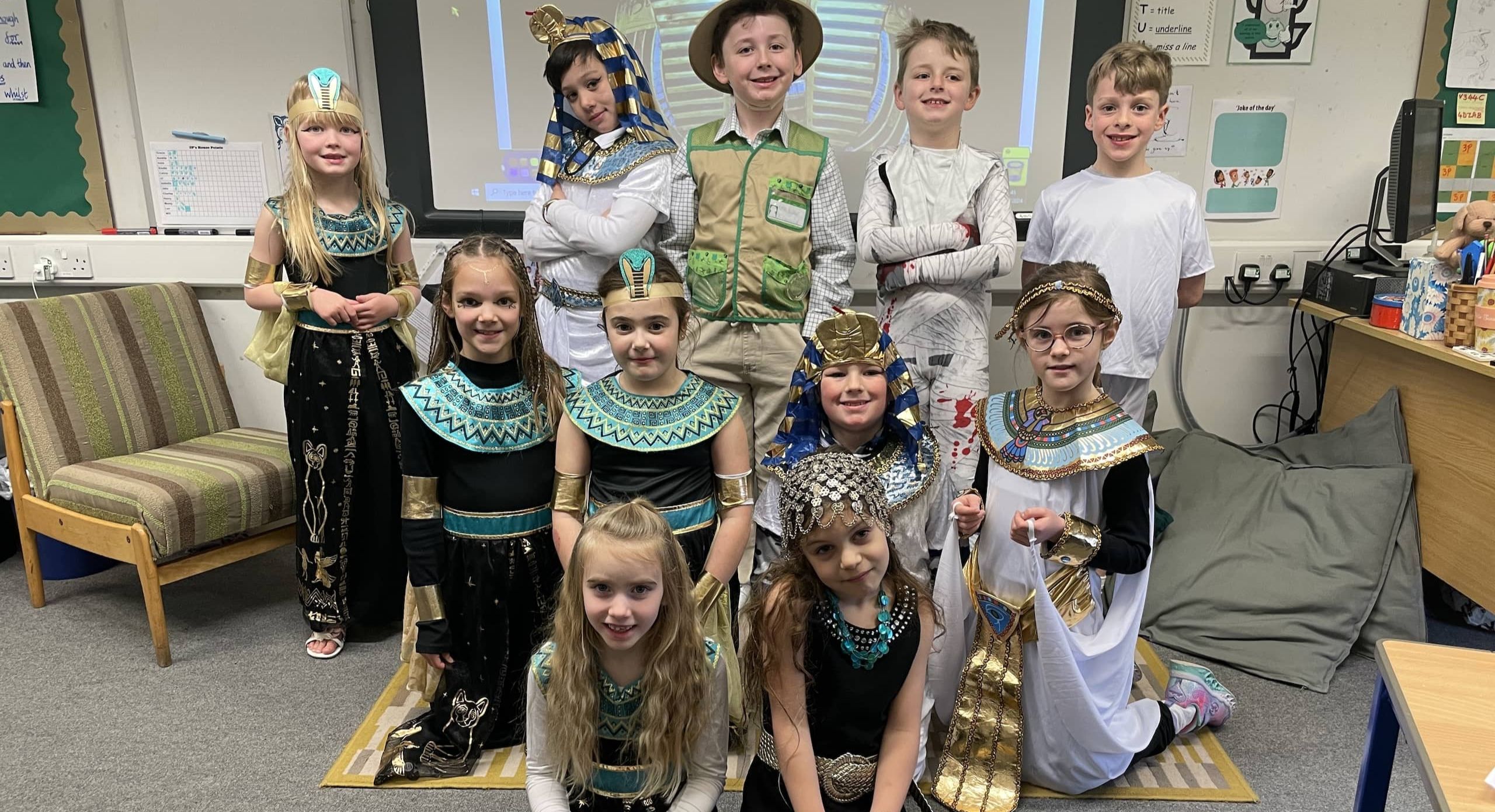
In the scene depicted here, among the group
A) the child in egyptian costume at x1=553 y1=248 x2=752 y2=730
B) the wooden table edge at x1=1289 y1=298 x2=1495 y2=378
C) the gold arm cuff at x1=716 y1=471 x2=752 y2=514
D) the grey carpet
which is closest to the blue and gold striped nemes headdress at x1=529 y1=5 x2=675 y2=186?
the child in egyptian costume at x1=553 y1=248 x2=752 y2=730

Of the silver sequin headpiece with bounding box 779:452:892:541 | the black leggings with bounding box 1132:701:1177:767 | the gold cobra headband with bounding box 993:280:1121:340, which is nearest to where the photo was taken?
the silver sequin headpiece with bounding box 779:452:892:541

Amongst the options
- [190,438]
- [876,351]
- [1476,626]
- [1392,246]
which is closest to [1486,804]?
[876,351]

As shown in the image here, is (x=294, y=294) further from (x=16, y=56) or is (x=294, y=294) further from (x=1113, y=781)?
(x=1113, y=781)

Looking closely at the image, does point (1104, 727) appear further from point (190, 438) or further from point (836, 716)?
point (190, 438)

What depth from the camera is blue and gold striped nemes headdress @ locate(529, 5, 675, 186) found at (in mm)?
2285

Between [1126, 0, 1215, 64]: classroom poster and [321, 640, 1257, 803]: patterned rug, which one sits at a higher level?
[1126, 0, 1215, 64]: classroom poster

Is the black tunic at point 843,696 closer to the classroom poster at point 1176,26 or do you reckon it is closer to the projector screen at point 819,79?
the projector screen at point 819,79

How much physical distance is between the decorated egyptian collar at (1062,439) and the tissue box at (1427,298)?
1.17m

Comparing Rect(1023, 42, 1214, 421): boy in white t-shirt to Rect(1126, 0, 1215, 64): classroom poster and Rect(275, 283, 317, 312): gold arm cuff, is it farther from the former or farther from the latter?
Rect(275, 283, 317, 312): gold arm cuff

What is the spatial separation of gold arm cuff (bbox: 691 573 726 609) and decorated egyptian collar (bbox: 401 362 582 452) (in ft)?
1.44

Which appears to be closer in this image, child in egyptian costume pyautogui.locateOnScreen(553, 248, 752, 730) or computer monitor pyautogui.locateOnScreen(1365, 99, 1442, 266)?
child in egyptian costume pyautogui.locateOnScreen(553, 248, 752, 730)

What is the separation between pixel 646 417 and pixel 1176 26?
2.14 metres

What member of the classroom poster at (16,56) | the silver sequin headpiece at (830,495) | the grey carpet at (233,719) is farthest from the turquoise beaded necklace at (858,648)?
the classroom poster at (16,56)

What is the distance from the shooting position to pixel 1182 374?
3188 mm
